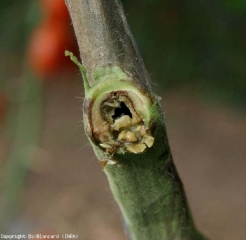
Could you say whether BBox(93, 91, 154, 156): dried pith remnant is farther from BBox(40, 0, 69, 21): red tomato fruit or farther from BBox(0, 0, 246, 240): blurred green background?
BBox(0, 0, 246, 240): blurred green background

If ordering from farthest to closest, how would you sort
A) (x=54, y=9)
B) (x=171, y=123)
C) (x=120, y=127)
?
1. (x=171, y=123)
2. (x=54, y=9)
3. (x=120, y=127)

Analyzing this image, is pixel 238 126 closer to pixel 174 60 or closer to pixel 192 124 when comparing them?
pixel 192 124

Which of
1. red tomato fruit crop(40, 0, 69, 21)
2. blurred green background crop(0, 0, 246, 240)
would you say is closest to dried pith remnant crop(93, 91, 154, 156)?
red tomato fruit crop(40, 0, 69, 21)

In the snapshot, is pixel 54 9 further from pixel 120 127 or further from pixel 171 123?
pixel 171 123

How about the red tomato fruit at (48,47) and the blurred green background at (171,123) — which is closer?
the red tomato fruit at (48,47)

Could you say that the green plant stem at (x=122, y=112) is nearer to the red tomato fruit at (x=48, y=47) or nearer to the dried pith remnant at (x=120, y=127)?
the dried pith remnant at (x=120, y=127)

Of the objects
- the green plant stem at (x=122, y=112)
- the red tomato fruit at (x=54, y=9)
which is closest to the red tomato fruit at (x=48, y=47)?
the red tomato fruit at (x=54, y=9)

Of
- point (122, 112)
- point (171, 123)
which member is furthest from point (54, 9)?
point (171, 123)
